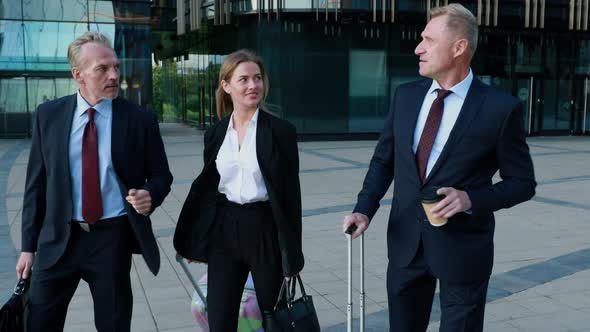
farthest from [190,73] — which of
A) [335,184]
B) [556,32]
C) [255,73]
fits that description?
[255,73]

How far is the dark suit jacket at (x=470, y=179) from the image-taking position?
244 cm

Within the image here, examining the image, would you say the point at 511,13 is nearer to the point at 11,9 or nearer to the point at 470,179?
the point at 11,9

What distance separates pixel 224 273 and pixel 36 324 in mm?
883

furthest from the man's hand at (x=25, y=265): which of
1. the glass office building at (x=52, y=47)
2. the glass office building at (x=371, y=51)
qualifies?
the glass office building at (x=52, y=47)

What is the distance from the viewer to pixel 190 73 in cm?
2828

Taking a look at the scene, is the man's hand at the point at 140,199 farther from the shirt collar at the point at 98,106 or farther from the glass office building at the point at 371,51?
the glass office building at the point at 371,51

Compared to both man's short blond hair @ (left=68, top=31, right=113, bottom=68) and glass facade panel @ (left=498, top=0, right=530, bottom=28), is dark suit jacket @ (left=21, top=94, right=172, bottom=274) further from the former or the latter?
glass facade panel @ (left=498, top=0, right=530, bottom=28)

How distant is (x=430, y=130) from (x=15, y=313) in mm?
1922

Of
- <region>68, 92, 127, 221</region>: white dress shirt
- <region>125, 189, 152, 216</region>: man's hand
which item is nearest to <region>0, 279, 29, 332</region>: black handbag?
<region>68, 92, 127, 221</region>: white dress shirt

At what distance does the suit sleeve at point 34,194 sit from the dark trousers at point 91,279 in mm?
159

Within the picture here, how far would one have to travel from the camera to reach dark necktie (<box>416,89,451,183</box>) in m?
2.54

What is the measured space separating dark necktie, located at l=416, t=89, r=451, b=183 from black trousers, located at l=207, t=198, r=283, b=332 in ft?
2.69

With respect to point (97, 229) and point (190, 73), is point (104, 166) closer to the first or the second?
point (97, 229)

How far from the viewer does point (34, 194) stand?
9.07 ft
